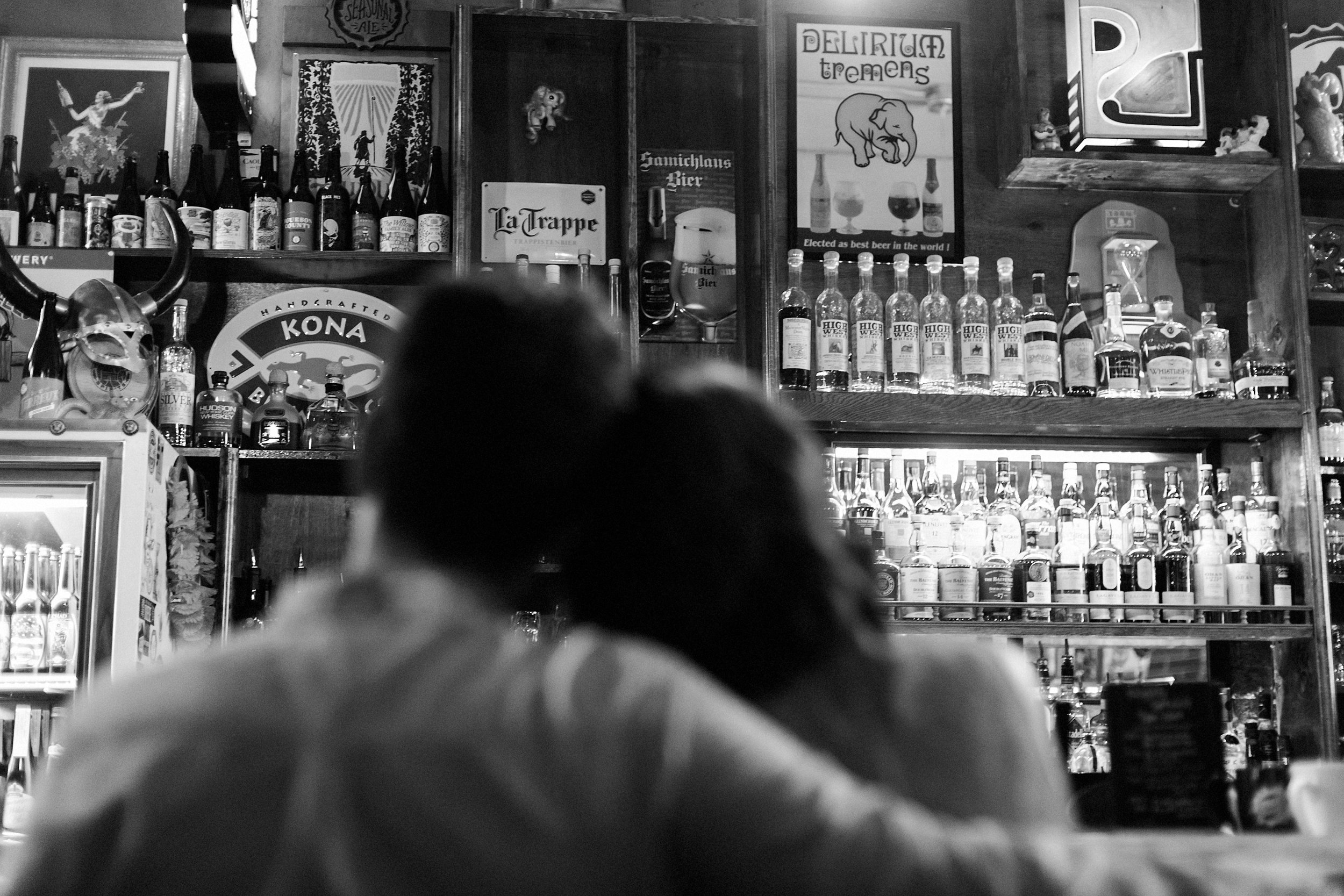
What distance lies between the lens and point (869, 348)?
10.6 ft

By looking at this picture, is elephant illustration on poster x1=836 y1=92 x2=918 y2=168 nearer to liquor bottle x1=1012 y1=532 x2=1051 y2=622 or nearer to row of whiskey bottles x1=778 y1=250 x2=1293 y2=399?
row of whiskey bottles x1=778 y1=250 x2=1293 y2=399

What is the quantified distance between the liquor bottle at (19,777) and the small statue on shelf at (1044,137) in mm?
2539

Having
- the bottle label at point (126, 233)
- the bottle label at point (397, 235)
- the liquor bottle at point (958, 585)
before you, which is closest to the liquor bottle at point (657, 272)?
the bottle label at point (397, 235)

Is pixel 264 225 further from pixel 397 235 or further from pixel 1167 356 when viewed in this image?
pixel 1167 356

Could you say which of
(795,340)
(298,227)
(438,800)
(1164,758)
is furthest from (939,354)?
(438,800)

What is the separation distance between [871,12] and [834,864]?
130 inches

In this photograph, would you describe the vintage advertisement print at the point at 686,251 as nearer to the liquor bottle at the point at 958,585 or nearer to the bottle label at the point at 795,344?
the bottle label at the point at 795,344

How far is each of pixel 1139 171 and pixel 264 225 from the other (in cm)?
210

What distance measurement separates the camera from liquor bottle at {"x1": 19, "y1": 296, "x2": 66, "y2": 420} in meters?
2.89

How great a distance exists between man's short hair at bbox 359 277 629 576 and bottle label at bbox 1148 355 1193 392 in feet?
9.22

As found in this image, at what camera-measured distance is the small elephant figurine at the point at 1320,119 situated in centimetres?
354

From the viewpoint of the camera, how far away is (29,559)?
300cm

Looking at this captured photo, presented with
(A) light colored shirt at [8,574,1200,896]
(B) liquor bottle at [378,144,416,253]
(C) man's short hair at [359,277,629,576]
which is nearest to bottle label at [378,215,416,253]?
(B) liquor bottle at [378,144,416,253]

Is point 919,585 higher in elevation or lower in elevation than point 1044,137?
lower
